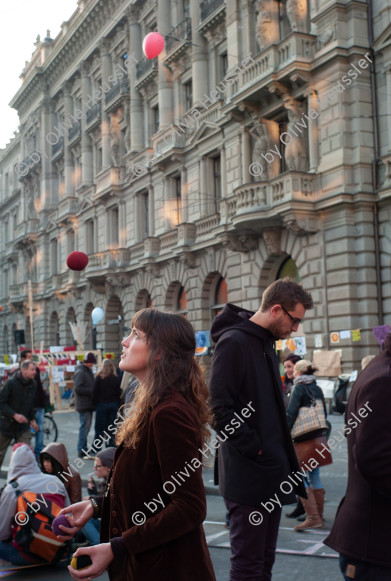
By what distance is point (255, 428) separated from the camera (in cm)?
381

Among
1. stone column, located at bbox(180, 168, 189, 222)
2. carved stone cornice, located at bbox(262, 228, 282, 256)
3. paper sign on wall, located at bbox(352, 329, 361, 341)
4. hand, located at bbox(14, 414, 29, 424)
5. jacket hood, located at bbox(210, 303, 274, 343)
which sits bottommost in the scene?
hand, located at bbox(14, 414, 29, 424)

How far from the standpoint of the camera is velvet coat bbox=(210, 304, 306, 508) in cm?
372

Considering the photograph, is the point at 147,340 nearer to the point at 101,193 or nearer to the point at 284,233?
the point at 284,233

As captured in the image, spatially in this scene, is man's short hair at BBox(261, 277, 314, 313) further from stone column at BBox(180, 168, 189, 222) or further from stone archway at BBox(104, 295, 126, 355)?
stone archway at BBox(104, 295, 126, 355)

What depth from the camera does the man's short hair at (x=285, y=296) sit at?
13.2 ft

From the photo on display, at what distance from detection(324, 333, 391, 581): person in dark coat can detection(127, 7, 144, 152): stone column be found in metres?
27.9

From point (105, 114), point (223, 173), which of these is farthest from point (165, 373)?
point (105, 114)

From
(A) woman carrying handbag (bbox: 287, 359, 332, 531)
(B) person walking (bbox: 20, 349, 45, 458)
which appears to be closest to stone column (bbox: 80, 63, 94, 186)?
(B) person walking (bbox: 20, 349, 45, 458)

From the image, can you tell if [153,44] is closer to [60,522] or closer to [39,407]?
[39,407]

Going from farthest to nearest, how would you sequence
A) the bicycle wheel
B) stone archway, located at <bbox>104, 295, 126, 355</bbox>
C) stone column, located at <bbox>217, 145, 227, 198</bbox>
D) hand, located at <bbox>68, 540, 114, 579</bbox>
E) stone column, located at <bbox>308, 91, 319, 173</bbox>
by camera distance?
stone archway, located at <bbox>104, 295, 126, 355</bbox>
stone column, located at <bbox>217, 145, 227, 198</bbox>
stone column, located at <bbox>308, 91, 319, 173</bbox>
the bicycle wheel
hand, located at <bbox>68, 540, 114, 579</bbox>

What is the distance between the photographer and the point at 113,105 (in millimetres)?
31828

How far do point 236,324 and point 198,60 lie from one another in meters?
22.4

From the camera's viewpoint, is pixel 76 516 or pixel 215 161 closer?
pixel 76 516

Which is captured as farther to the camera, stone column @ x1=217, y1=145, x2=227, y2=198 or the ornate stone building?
stone column @ x1=217, y1=145, x2=227, y2=198
